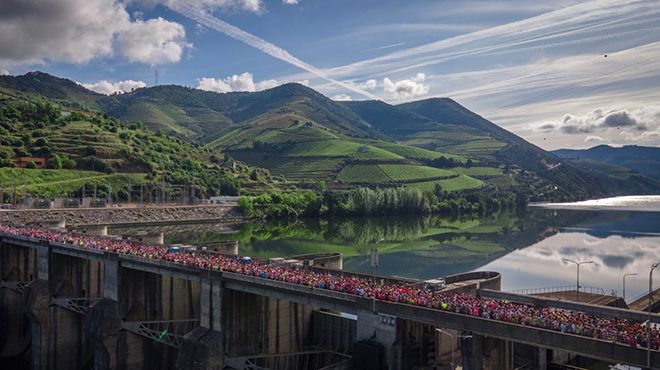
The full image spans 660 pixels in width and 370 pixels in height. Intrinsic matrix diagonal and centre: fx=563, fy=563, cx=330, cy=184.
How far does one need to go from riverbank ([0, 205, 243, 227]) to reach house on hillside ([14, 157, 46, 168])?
3225 cm

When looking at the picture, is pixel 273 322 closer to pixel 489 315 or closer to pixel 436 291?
pixel 436 291

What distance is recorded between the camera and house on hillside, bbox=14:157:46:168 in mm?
153038

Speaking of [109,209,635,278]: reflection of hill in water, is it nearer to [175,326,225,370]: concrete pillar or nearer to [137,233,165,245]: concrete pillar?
[137,233,165,245]: concrete pillar

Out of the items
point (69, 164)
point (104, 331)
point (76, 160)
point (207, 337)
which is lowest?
point (104, 331)

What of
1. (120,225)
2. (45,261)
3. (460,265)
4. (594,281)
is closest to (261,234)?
(120,225)

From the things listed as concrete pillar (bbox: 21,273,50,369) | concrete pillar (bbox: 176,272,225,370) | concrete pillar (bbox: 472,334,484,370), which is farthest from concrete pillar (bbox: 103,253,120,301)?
concrete pillar (bbox: 472,334,484,370)

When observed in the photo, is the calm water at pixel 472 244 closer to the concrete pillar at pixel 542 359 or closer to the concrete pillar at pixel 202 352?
the concrete pillar at pixel 542 359

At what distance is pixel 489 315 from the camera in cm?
2372

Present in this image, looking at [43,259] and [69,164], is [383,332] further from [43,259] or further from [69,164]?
[69,164]

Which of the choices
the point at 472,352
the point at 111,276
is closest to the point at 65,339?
the point at 111,276

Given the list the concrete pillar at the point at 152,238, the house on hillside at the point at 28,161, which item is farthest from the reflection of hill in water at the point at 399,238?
the house on hillside at the point at 28,161

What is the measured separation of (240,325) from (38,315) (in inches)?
890

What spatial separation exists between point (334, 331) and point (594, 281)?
59.0 m

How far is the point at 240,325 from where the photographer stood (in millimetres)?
34469
